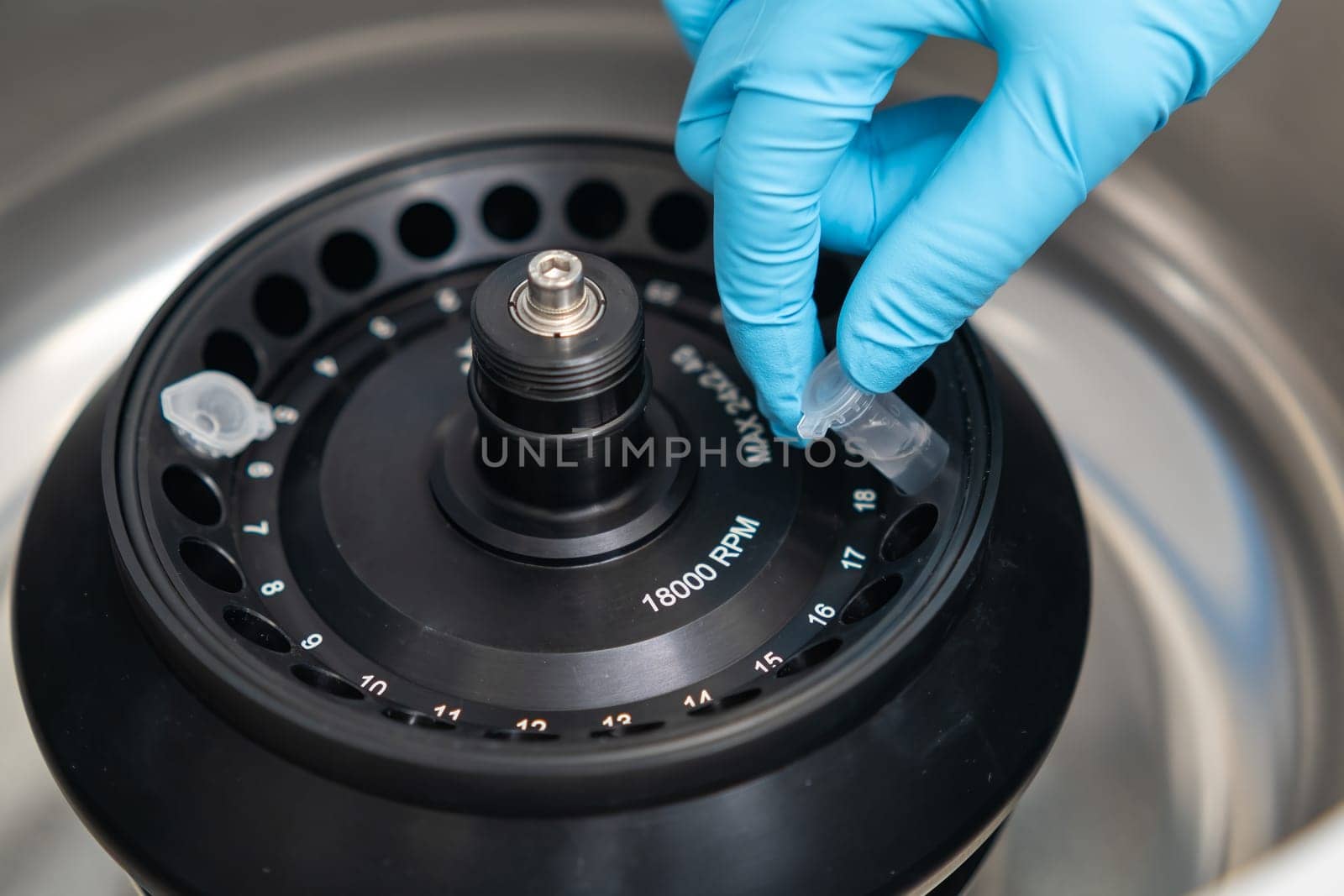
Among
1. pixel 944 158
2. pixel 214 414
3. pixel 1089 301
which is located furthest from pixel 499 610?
pixel 1089 301

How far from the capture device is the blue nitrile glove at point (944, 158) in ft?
2.92

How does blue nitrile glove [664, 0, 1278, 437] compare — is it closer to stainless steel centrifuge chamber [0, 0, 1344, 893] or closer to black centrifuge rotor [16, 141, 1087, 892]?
black centrifuge rotor [16, 141, 1087, 892]

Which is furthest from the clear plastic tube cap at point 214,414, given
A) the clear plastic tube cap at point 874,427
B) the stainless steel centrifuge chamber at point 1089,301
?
the clear plastic tube cap at point 874,427

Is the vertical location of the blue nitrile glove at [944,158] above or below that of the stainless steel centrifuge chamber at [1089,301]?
above

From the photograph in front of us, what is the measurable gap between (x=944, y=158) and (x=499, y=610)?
504 mm

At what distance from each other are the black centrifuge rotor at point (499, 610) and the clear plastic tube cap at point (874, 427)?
19 millimetres

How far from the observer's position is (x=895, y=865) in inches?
30.3

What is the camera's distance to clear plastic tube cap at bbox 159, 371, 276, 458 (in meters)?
0.99

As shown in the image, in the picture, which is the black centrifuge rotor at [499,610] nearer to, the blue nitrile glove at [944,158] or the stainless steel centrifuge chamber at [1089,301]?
the blue nitrile glove at [944,158]

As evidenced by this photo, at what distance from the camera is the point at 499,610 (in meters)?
0.95

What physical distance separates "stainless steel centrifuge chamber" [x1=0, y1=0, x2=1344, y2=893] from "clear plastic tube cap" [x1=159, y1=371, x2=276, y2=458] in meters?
0.37

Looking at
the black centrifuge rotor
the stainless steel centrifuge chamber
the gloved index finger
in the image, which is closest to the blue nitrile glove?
the gloved index finger

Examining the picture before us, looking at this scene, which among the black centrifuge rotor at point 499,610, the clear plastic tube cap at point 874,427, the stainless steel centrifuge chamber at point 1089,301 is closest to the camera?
the black centrifuge rotor at point 499,610

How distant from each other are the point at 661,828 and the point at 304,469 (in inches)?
19.4
